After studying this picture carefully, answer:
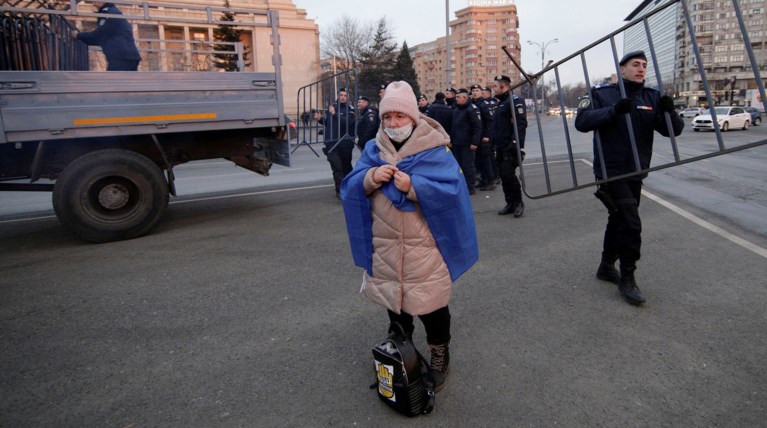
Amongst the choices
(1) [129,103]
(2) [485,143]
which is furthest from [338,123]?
(1) [129,103]

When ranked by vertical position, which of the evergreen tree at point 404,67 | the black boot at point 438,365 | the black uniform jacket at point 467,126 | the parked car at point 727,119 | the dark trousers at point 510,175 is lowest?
the black boot at point 438,365

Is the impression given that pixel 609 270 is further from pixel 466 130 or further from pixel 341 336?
pixel 466 130

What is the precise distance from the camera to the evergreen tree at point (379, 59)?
53406mm

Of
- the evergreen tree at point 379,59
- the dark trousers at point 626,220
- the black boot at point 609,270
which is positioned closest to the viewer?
the dark trousers at point 626,220

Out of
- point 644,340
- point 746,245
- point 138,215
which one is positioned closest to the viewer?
point 644,340

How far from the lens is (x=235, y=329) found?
3.65 m

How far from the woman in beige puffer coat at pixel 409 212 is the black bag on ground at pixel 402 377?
0.60ft

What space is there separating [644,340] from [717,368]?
1.47 ft

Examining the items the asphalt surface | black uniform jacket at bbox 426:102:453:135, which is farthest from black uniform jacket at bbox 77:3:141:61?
black uniform jacket at bbox 426:102:453:135

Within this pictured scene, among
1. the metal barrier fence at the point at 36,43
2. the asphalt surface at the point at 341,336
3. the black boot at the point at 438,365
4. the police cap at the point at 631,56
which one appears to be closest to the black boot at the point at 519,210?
the asphalt surface at the point at 341,336

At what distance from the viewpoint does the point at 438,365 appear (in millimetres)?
A: 2805

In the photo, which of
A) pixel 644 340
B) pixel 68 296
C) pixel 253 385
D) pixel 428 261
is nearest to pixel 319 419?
pixel 253 385

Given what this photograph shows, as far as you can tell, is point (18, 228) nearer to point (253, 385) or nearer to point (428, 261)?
point (253, 385)

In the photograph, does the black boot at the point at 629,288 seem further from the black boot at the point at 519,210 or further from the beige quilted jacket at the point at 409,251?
the black boot at the point at 519,210
